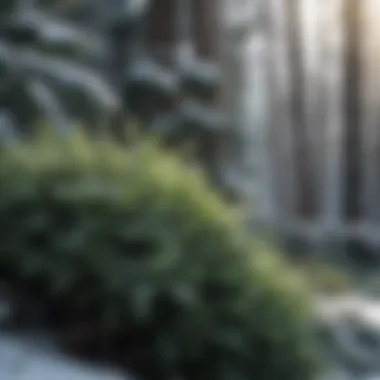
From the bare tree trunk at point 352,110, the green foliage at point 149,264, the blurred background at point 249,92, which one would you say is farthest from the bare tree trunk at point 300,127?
the green foliage at point 149,264

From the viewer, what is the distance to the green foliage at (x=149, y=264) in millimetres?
4207

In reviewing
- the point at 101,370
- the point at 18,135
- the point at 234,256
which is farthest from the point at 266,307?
the point at 18,135

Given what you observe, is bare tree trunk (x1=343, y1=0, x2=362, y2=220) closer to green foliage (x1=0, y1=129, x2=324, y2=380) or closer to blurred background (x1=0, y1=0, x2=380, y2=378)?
blurred background (x1=0, y1=0, x2=380, y2=378)

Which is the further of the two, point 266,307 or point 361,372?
point 361,372

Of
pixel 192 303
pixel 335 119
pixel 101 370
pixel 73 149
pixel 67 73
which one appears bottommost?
pixel 101 370

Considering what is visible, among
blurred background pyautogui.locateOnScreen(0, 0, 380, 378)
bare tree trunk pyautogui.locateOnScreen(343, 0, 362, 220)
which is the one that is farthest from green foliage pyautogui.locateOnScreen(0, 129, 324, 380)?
bare tree trunk pyautogui.locateOnScreen(343, 0, 362, 220)

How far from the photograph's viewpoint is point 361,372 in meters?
6.27

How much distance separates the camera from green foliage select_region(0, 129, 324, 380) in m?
4.21

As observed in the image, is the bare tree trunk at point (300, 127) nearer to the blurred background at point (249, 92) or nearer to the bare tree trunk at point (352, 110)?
the blurred background at point (249, 92)

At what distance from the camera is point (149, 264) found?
421 cm

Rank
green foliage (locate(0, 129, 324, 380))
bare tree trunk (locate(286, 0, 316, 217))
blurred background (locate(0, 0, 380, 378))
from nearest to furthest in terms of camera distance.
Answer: green foliage (locate(0, 129, 324, 380)), blurred background (locate(0, 0, 380, 378)), bare tree trunk (locate(286, 0, 316, 217))

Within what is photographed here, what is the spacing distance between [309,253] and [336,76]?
1677 millimetres

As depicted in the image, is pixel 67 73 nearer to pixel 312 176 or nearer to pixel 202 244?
pixel 202 244

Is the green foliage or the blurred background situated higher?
the blurred background
